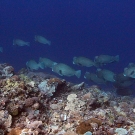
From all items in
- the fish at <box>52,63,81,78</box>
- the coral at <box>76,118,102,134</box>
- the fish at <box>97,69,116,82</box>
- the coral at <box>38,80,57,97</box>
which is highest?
the fish at <box>97,69,116,82</box>

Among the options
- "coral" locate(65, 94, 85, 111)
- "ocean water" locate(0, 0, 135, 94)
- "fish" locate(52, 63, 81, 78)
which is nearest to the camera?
"coral" locate(65, 94, 85, 111)

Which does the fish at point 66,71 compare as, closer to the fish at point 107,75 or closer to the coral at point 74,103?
the fish at point 107,75

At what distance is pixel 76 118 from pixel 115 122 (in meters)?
0.57

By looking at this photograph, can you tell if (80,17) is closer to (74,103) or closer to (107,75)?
(107,75)

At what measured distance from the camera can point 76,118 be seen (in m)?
3.66

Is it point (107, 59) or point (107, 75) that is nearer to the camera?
point (107, 75)

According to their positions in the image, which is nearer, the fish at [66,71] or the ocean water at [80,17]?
the fish at [66,71]

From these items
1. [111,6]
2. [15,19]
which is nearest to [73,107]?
[15,19]

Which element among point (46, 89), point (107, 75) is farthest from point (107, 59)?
point (46, 89)

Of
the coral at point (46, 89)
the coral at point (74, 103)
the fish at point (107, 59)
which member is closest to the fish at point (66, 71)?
the fish at point (107, 59)

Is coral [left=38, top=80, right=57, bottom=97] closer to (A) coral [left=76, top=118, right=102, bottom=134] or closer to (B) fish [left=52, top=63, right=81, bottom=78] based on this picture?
(A) coral [left=76, top=118, right=102, bottom=134]

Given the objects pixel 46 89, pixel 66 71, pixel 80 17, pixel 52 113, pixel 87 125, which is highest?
pixel 80 17

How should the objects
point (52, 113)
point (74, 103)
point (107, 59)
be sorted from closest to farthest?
point (52, 113) → point (74, 103) → point (107, 59)

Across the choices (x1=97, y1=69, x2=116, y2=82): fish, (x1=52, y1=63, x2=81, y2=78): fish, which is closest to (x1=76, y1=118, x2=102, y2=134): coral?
(x1=52, y1=63, x2=81, y2=78): fish
